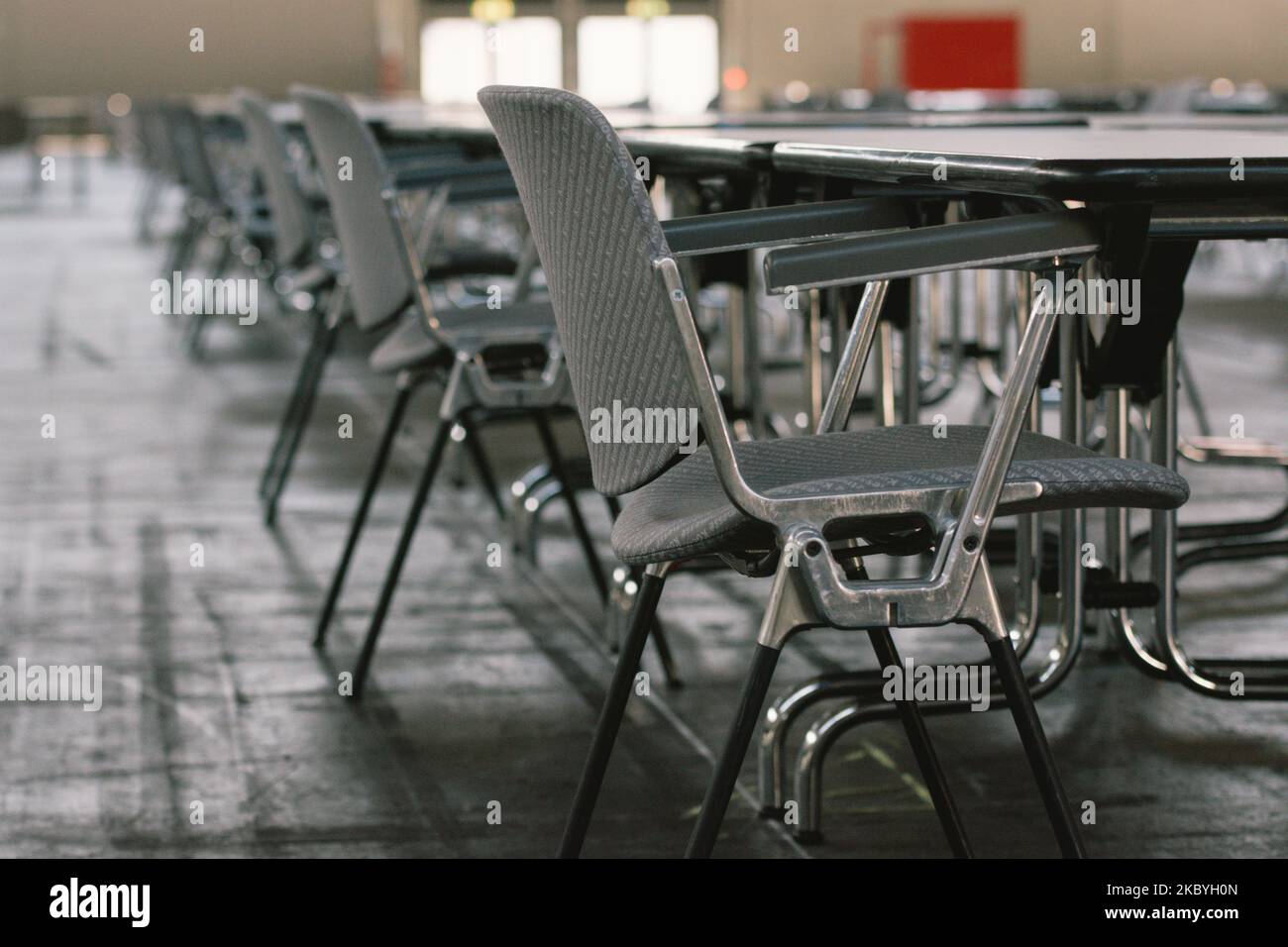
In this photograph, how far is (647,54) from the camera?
17.5 metres

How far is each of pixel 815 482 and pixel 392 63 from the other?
16712 millimetres

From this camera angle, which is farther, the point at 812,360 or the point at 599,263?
the point at 812,360

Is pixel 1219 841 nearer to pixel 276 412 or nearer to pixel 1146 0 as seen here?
pixel 276 412

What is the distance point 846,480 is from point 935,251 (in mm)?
205

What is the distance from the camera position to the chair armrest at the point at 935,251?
4.13ft

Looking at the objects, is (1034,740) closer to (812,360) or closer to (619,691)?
(619,691)

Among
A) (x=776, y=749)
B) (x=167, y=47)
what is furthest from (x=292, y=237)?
(x=167, y=47)

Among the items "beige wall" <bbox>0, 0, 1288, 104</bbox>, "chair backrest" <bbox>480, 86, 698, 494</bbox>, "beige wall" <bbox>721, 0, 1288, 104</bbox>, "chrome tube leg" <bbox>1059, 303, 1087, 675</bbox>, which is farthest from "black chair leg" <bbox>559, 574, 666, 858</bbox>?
"beige wall" <bbox>721, 0, 1288, 104</bbox>

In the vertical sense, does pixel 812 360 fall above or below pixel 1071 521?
above

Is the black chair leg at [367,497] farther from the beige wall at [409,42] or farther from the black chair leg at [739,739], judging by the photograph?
the beige wall at [409,42]

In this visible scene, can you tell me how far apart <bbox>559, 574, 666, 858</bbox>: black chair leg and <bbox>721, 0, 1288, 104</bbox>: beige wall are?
50.6 ft

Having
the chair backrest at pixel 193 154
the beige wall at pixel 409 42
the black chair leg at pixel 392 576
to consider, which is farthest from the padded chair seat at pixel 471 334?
the beige wall at pixel 409 42

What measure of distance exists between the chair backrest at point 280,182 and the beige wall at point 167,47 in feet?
50.0
